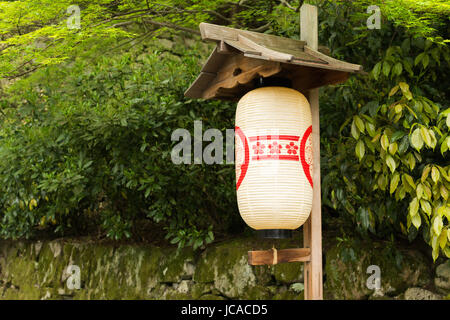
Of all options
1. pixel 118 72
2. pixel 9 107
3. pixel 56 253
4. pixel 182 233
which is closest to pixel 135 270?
pixel 182 233

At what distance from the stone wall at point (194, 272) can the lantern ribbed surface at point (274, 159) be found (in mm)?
1422

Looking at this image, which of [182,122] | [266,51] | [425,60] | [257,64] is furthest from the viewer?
[182,122]

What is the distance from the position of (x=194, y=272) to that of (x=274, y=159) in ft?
9.33

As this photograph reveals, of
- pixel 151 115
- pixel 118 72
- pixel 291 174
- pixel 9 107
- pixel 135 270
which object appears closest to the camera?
pixel 291 174

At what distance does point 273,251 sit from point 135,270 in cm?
318

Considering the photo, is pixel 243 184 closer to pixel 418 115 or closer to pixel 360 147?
pixel 360 147

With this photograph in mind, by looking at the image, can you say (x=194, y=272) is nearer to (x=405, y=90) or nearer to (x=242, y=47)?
(x=405, y=90)

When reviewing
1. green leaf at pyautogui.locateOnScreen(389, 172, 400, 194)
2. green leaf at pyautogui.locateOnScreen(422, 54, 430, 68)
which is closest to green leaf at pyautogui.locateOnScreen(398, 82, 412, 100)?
green leaf at pyautogui.locateOnScreen(422, 54, 430, 68)

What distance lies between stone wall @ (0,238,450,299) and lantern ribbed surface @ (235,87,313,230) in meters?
1.42

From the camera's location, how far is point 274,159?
10.0 ft

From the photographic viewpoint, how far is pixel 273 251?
127 inches

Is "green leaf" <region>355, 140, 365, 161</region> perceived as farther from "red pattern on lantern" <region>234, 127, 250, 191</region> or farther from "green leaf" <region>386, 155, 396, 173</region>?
"red pattern on lantern" <region>234, 127, 250, 191</region>

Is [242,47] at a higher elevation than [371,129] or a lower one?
higher

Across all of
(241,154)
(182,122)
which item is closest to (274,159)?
(241,154)
